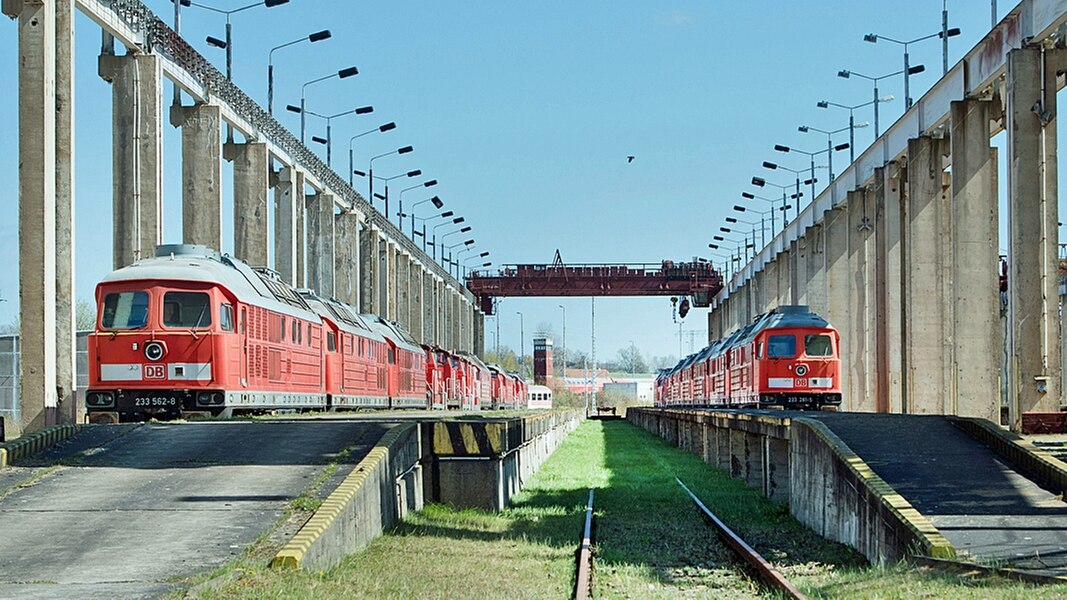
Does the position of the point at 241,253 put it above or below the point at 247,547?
above

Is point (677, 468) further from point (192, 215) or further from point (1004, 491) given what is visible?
point (1004, 491)

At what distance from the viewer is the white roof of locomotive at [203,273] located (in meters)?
25.6

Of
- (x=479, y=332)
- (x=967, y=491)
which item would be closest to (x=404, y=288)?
(x=479, y=332)

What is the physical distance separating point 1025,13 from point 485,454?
53.7 ft

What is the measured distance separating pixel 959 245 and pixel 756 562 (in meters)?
20.5

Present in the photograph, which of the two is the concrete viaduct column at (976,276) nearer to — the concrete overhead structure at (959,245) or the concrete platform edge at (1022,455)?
the concrete overhead structure at (959,245)

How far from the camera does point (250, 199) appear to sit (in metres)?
47.9

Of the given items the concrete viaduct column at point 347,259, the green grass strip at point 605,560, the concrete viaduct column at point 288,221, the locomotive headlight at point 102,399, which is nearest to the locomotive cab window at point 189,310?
the locomotive headlight at point 102,399

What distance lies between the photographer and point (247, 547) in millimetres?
12242

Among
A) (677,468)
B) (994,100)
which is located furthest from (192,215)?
(994,100)

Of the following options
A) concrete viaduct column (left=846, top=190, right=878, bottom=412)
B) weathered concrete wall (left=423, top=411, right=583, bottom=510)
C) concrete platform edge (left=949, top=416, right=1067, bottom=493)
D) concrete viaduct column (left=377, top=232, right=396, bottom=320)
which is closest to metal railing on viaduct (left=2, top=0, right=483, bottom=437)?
weathered concrete wall (left=423, top=411, right=583, bottom=510)

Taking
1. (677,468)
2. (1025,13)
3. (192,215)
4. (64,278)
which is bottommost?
(677,468)

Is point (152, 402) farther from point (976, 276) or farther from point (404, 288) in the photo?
point (404, 288)

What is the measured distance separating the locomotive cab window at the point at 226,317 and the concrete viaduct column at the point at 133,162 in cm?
825
